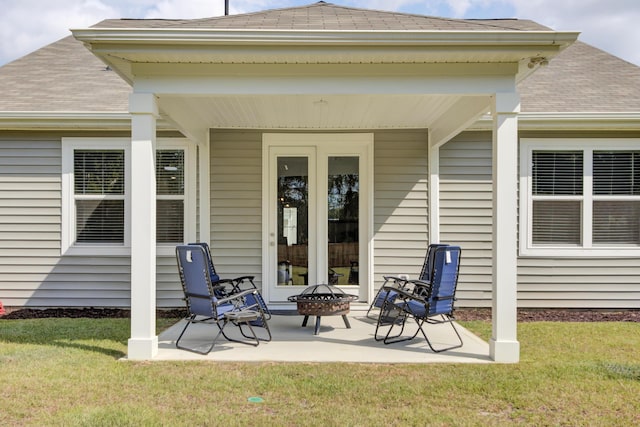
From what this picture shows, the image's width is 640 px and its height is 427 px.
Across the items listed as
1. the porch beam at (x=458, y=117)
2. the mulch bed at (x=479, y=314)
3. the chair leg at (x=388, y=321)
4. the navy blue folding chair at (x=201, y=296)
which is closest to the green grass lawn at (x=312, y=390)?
the navy blue folding chair at (x=201, y=296)

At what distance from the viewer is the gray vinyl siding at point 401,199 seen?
24.3 feet

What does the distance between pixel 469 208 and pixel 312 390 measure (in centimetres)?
449

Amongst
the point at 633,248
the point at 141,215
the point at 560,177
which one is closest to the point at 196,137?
the point at 141,215

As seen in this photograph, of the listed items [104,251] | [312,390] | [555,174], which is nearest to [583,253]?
[555,174]

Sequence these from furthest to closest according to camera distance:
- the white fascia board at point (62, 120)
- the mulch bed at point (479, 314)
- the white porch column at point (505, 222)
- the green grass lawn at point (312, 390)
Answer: the white fascia board at point (62, 120) → the mulch bed at point (479, 314) → the white porch column at point (505, 222) → the green grass lawn at point (312, 390)

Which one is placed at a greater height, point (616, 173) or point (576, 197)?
point (616, 173)

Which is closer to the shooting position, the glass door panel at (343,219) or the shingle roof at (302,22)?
the shingle roof at (302,22)

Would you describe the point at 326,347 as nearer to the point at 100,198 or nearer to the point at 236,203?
the point at 236,203

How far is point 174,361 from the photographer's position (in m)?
4.57

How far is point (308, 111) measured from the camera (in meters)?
6.26

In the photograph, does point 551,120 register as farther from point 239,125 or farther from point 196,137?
point 196,137

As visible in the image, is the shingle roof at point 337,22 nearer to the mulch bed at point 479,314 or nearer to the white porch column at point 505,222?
the white porch column at point 505,222

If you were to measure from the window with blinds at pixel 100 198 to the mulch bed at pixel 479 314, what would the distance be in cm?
103

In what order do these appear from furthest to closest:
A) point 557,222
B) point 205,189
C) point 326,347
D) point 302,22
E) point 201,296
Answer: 1. point 557,222
2. point 205,189
3. point 302,22
4. point 326,347
5. point 201,296
